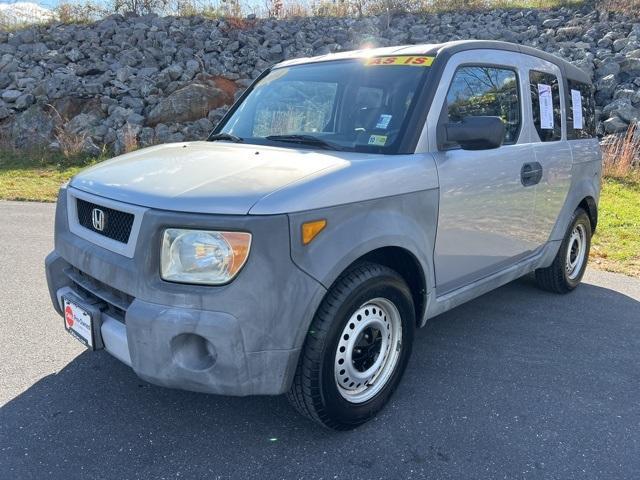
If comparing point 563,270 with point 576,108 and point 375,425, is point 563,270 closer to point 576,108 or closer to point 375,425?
point 576,108

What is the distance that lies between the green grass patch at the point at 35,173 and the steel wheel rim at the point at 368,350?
7327mm

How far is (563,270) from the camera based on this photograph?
4.86 m

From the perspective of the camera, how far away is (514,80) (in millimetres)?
4016

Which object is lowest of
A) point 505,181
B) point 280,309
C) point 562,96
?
point 280,309

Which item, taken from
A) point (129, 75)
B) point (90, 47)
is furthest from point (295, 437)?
point (90, 47)

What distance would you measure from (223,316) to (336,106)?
1.77m

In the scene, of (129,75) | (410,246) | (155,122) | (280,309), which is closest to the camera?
(280,309)

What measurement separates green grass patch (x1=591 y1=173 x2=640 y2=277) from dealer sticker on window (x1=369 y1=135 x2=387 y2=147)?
4.01m

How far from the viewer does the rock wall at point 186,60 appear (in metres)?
12.2

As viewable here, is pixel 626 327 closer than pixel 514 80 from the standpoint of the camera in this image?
No

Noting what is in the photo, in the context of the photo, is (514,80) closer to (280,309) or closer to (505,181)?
(505,181)

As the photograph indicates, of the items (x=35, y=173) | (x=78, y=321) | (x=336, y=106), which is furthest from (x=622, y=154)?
(x=35, y=173)

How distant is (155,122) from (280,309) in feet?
36.8

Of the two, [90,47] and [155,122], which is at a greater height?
[90,47]
